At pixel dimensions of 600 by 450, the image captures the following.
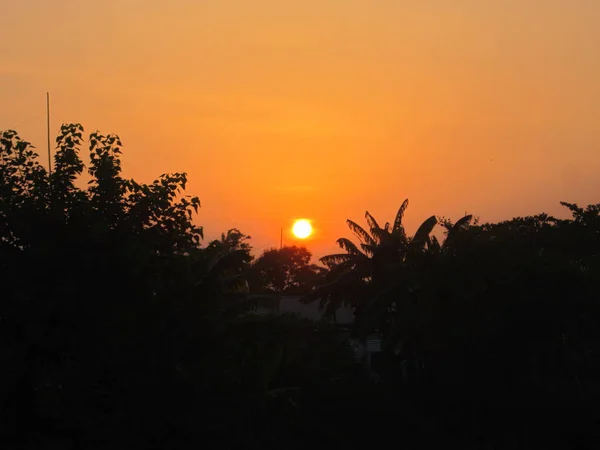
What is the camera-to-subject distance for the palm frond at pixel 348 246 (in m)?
34.5

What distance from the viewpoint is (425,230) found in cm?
3384

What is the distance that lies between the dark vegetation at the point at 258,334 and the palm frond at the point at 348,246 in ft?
0.33

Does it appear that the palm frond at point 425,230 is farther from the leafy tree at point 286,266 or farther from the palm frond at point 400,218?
the leafy tree at point 286,266

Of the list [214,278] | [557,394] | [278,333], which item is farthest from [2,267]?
[557,394]

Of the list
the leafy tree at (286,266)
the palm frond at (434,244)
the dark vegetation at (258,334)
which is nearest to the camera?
the dark vegetation at (258,334)

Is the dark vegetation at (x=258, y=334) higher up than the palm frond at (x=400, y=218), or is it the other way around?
the palm frond at (x=400, y=218)

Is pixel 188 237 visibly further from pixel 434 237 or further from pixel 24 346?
pixel 434 237

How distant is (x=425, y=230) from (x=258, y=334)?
37.2 feet

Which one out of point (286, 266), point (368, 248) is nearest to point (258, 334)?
point (368, 248)

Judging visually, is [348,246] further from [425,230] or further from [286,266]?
[286,266]

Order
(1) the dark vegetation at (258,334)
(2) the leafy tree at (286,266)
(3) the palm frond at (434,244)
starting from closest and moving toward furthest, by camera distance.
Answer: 1. (1) the dark vegetation at (258,334)
2. (3) the palm frond at (434,244)
3. (2) the leafy tree at (286,266)

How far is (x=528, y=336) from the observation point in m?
30.2

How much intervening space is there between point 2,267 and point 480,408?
2105 centimetres

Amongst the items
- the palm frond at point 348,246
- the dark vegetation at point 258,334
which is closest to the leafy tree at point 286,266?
the dark vegetation at point 258,334
